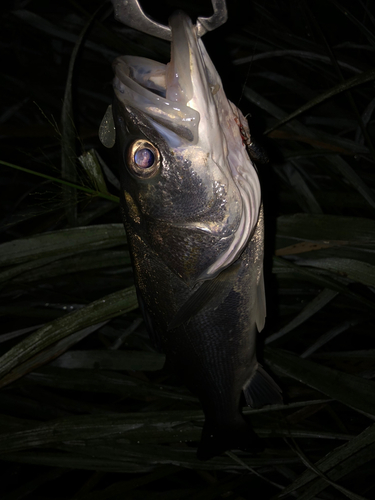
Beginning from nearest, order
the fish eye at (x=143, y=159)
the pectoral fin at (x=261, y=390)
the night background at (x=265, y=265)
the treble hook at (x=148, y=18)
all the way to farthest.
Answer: the treble hook at (x=148, y=18) < the fish eye at (x=143, y=159) < the pectoral fin at (x=261, y=390) < the night background at (x=265, y=265)

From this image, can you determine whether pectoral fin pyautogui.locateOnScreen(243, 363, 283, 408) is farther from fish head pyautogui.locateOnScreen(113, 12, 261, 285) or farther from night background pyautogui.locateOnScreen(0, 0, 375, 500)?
fish head pyautogui.locateOnScreen(113, 12, 261, 285)


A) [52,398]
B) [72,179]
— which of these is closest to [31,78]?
[72,179]

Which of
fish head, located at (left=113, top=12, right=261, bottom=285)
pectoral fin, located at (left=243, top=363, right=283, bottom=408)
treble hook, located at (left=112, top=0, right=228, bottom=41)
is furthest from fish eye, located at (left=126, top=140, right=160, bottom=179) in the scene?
pectoral fin, located at (left=243, top=363, right=283, bottom=408)

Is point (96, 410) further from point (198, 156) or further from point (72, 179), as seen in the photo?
point (198, 156)

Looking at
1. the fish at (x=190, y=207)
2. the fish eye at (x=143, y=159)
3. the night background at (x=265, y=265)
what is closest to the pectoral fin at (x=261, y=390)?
the fish at (x=190, y=207)

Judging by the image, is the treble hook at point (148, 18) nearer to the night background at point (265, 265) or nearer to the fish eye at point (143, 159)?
the fish eye at point (143, 159)

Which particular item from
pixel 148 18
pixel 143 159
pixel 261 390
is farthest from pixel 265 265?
pixel 148 18

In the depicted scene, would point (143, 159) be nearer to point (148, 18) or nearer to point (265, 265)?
point (148, 18)
